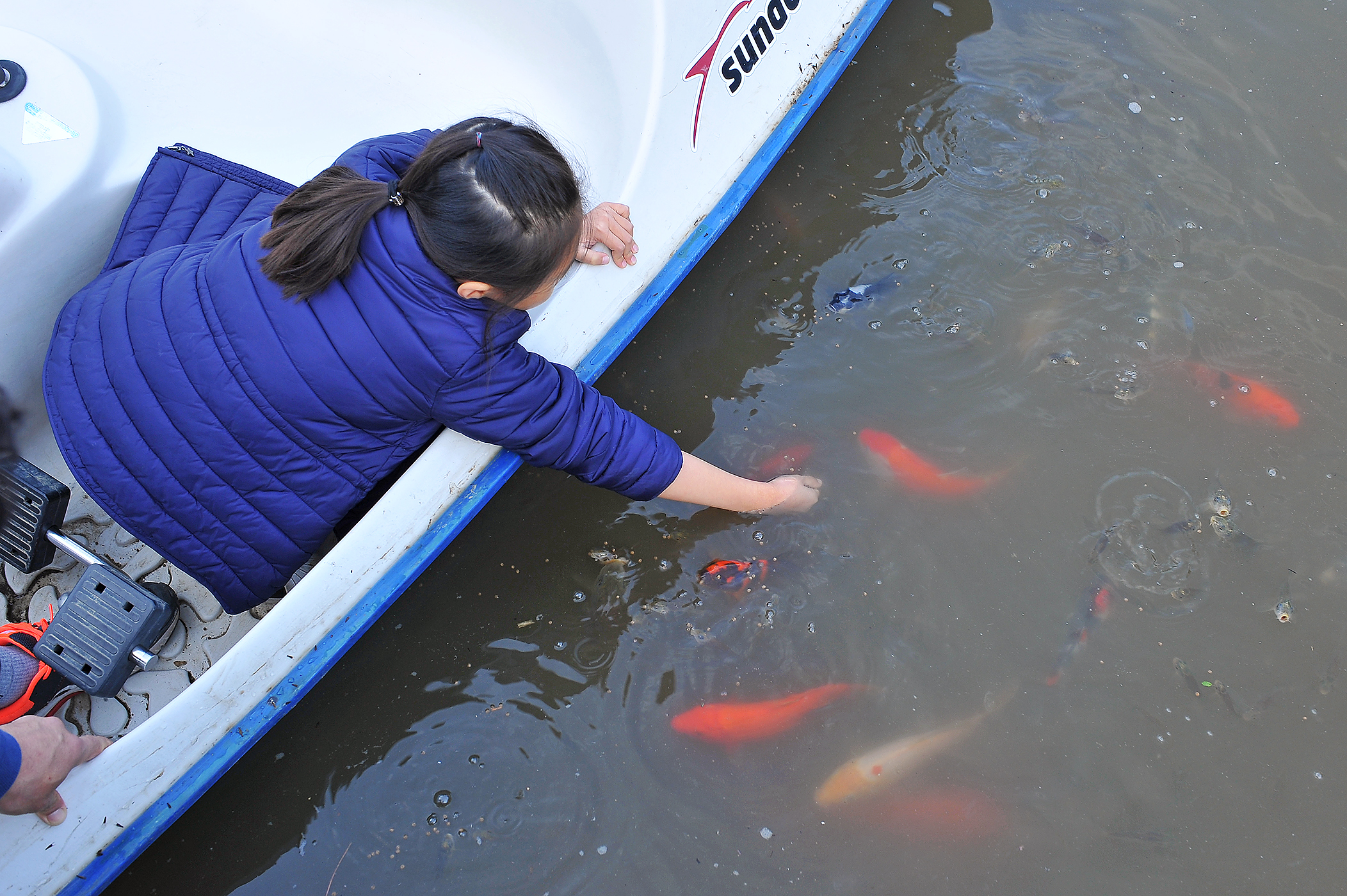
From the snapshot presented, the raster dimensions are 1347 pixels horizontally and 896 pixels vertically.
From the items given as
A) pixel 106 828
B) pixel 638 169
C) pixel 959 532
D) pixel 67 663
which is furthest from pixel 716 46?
pixel 106 828

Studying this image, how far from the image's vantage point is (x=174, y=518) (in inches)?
71.0

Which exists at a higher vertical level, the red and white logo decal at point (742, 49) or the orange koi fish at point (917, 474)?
the red and white logo decal at point (742, 49)

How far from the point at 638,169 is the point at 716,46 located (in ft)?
1.57

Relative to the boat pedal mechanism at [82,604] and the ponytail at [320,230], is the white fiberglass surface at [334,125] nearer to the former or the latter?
the boat pedal mechanism at [82,604]

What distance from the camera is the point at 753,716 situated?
2.26m

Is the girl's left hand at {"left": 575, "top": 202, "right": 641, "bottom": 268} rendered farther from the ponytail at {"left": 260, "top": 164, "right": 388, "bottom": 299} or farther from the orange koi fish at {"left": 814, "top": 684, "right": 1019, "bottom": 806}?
the orange koi fish at {"left": 814, "top": 684, "right": 1019, "bottom": 806}

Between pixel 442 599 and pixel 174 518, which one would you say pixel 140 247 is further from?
pixel 442 599

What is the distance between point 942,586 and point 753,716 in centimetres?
66

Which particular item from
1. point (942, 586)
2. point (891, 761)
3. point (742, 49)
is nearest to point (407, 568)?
point (891, 761)

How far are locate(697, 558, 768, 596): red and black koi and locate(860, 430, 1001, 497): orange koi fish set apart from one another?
0.50m

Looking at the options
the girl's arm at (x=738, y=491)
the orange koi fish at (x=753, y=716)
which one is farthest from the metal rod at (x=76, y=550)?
the orange koi fish at (x=753, y=716)

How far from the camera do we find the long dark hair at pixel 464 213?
1.44m

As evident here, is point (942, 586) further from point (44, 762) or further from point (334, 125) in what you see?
point (334, 125)

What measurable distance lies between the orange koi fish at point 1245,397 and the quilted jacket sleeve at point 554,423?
1.71 metres
